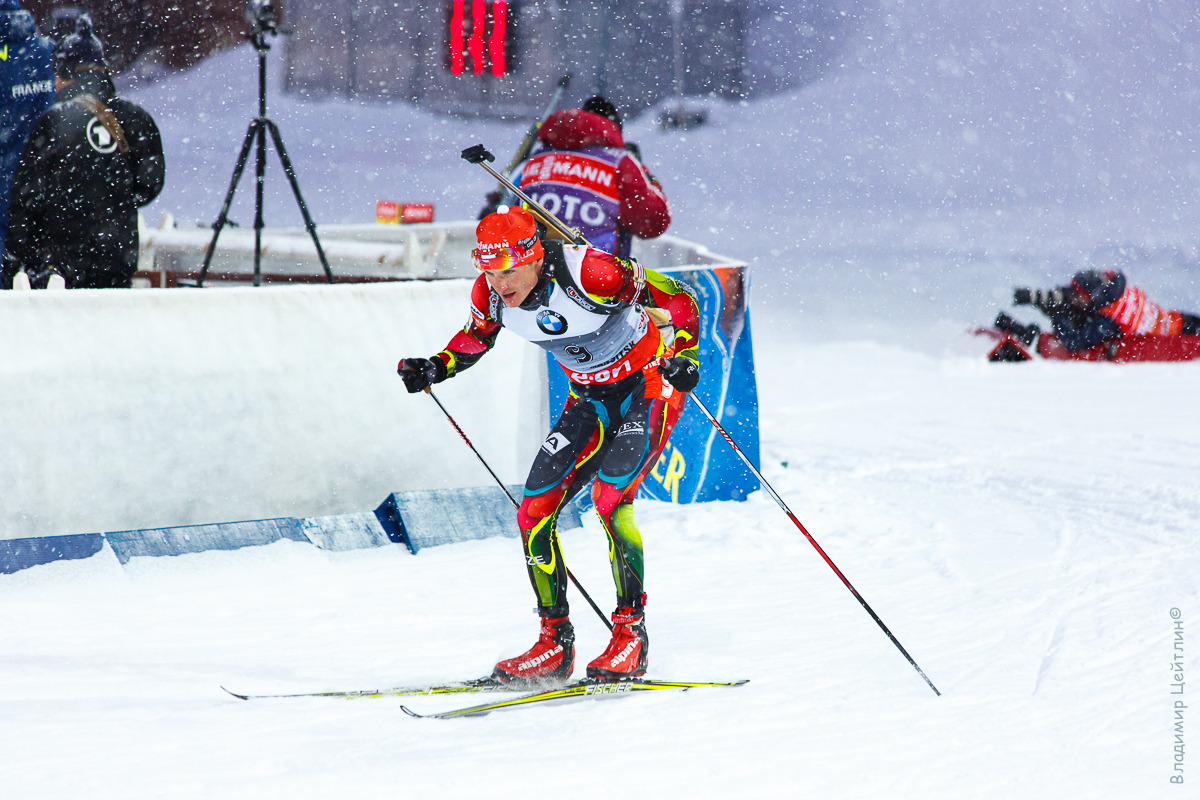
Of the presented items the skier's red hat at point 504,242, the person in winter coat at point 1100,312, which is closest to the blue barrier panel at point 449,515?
the skier's red hat at point 504,242

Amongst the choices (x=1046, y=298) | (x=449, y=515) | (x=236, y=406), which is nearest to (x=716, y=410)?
(x=449, y=515)

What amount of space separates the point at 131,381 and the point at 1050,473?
5.71 m

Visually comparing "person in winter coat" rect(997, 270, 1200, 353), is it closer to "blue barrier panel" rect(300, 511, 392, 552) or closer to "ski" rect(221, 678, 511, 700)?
"blue barrier panel" rect(300, 511, 392, 552)

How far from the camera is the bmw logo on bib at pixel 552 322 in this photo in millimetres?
3488

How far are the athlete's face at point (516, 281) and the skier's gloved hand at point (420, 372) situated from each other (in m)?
0.40

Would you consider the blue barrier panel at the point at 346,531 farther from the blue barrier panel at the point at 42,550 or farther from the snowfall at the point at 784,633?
the blue barrier panel at the point at 42,550

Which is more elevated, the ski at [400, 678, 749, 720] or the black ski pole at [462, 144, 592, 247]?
the black ski pole at [462, 144, 592, 247]

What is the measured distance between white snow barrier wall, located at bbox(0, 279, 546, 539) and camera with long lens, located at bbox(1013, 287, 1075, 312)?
745 cm

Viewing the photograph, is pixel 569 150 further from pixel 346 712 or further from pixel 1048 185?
pixel 1048 185

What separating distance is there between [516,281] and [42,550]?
264 centimetres

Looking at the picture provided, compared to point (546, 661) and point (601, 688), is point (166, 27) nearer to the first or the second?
point (546, 661)

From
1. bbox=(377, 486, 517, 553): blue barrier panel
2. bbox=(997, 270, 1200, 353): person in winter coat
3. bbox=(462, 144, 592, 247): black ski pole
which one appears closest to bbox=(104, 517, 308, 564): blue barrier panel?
bbox=(377, 486, 517, 553): blue barrier panel

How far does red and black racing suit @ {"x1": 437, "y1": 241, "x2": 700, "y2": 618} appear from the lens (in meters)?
3.50

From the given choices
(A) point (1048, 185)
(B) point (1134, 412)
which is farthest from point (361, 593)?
(A) point (1048, 185)
